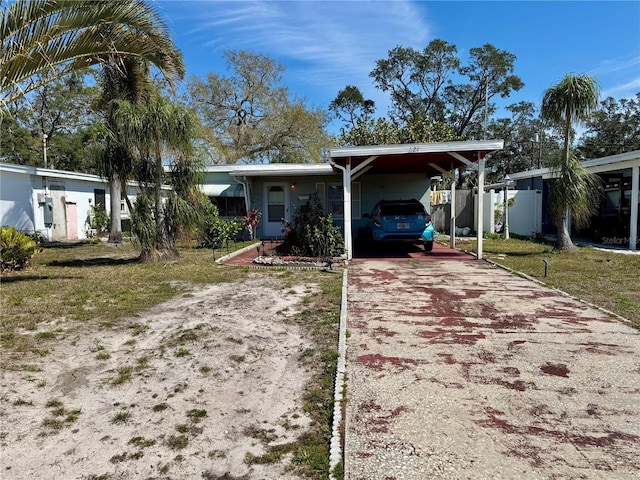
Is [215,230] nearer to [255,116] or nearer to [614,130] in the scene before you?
[255,116]

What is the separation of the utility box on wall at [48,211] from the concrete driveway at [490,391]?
14.3 metres

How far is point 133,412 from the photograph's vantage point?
10.6ft

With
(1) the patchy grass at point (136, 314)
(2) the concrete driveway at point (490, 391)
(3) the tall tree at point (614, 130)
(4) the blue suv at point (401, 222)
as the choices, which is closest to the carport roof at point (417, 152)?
(4) the blue suv at point (401, 222)

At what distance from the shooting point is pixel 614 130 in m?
34.0

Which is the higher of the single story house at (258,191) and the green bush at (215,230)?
the single story house at (258,191)

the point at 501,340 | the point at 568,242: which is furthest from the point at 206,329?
the point at 568,242

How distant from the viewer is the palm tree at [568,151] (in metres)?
10.9

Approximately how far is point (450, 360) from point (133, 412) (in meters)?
2.87

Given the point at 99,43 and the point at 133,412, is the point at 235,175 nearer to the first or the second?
the point at 99,43

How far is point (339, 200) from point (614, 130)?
3030cm

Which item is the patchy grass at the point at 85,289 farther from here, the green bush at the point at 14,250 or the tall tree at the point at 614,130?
the tall tree at the point at 614,130

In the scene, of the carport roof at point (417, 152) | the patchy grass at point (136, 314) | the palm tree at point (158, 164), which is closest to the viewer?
the patchy grass at point (136, 314)

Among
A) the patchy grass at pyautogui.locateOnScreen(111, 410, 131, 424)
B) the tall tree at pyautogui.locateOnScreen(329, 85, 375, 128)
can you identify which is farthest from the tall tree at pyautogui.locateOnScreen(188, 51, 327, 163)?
the patchy grass at pyautogui.locateOnScreen(111, 410, 131, 424)

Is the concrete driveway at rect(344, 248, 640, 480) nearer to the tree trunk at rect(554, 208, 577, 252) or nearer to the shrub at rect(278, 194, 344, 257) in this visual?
the shrub at rect(278, 194, 344, 257)
